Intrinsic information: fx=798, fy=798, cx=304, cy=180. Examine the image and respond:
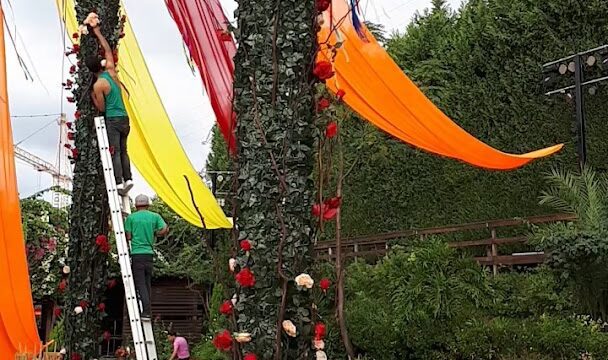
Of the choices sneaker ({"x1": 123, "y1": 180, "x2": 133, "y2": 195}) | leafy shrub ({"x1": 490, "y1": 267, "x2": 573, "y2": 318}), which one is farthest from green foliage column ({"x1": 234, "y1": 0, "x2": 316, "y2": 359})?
leafy shrub ({"x1": 490, "y1": 267, "x2": 573, "y2": 318})

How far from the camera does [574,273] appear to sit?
6.10 m

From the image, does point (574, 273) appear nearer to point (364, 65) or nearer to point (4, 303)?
point (364, 65)

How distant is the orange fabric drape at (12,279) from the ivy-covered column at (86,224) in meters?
0.41

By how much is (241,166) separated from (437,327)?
4336 millimetres

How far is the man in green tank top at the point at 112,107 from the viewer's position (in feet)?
14.2

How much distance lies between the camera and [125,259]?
374cm

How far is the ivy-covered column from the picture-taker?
4672 millimetres

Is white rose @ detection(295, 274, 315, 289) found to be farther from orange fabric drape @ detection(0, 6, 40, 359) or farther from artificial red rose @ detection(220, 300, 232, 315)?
orange fabric drape @ detection(0, 6, 40, 359)

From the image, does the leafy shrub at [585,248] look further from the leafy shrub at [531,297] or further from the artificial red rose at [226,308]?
the artificial red rose at [226,308]

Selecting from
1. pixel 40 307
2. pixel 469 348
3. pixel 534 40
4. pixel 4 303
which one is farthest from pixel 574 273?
pixel 40 307

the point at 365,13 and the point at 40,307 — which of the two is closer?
the point at 365,13

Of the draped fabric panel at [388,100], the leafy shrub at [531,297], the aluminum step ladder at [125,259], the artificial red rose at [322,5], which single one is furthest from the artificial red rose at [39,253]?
the artificial red rose at [322,5]

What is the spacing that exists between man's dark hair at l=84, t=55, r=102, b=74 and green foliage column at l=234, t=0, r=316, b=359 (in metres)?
2.31

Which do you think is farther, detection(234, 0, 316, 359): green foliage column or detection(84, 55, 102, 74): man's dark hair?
detection(84, 55, 102, 74): man's dark hair
